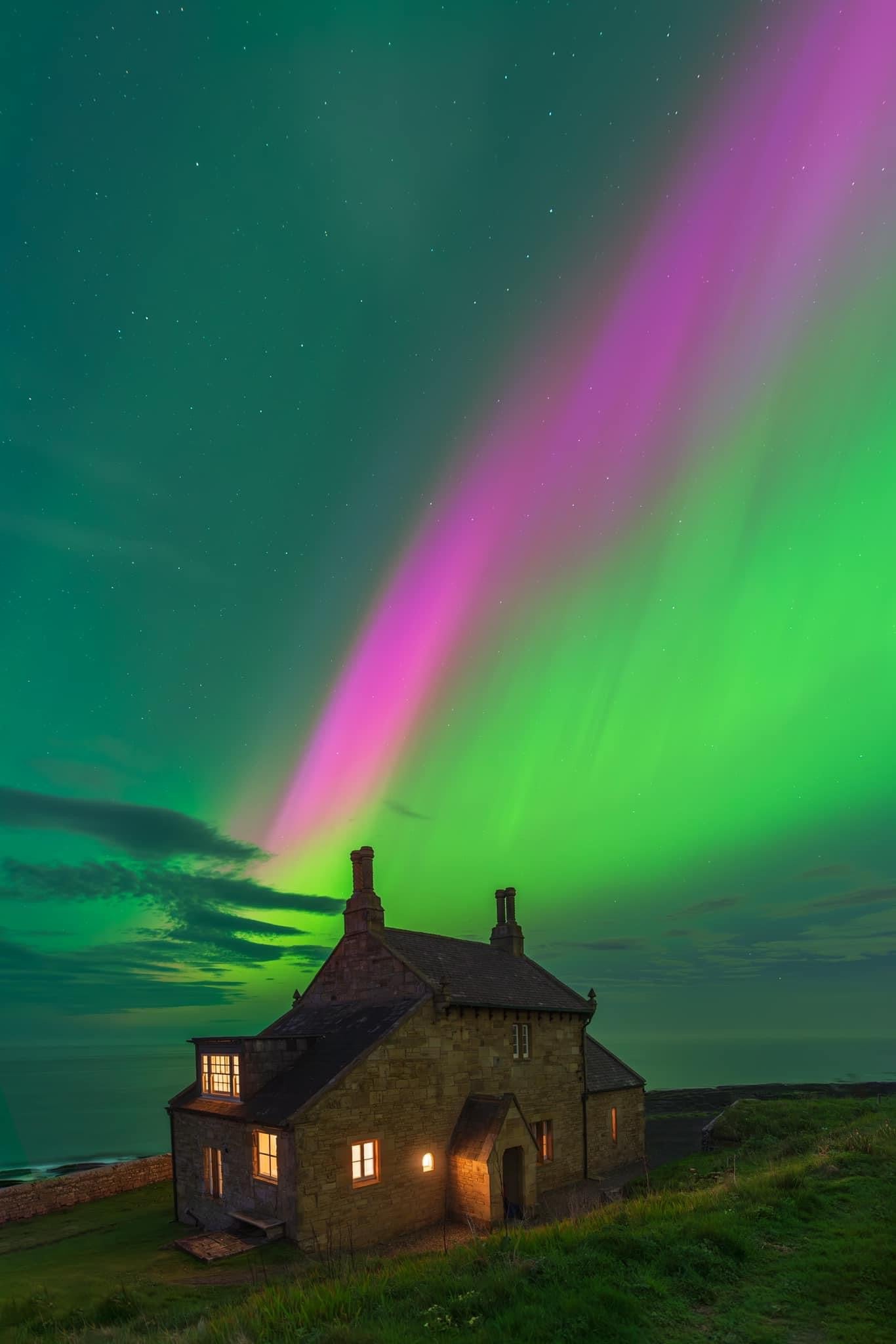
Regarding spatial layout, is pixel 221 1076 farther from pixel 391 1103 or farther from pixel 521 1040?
pixel 521 1040

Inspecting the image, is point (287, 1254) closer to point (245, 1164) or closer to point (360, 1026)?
point (245, 1164)

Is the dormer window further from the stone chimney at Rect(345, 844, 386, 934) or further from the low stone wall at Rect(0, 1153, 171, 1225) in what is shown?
the low stone wall at Rect(0, 1153, 171, 1225)

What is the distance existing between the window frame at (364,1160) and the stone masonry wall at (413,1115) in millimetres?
96

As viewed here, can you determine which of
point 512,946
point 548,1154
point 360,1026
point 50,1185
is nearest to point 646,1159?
point 548,1154

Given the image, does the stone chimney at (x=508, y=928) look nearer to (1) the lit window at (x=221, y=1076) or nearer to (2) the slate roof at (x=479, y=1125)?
(2) the slate roof at (x=479, y=1125)

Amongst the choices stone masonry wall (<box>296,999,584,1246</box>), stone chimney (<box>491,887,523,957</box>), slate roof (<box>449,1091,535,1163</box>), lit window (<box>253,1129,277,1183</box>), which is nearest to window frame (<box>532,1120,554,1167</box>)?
stone masonry wall (<box>296,999,584,1246</box>)

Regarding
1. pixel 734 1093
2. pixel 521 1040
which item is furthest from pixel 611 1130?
pixel 734 1093

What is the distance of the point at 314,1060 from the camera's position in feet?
83.5

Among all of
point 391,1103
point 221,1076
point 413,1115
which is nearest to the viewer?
point 391,1103

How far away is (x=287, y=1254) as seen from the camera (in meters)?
20.4

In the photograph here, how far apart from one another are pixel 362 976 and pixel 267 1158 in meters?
7.69

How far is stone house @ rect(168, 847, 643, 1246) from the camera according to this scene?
22375mm

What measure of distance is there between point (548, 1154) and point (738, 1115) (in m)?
11.1

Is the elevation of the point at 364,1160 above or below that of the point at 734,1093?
above
